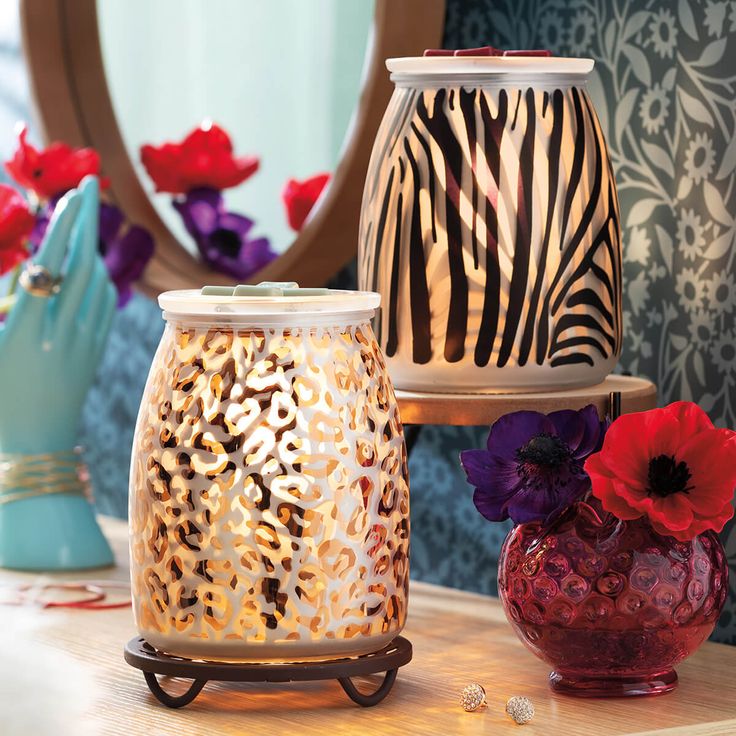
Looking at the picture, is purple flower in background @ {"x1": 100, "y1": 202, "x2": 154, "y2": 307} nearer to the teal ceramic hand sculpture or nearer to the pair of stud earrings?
the teal ceramic hand sculpture

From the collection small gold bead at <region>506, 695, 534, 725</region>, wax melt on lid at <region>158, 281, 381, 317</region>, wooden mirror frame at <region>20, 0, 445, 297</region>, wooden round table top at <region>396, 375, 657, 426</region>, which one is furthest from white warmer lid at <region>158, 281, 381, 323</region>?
wooden mirror frame at <region>20, 0, 445, 297</region>

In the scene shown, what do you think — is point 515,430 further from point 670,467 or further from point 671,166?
point 671,166

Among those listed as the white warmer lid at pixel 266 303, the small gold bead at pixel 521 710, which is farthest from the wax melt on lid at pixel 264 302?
the small gold bead at pixel 521 710

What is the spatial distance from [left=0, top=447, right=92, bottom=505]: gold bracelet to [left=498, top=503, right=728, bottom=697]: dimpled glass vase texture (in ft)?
1.54

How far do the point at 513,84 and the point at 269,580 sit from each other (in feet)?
0.99

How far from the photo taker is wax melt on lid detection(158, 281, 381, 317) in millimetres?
649

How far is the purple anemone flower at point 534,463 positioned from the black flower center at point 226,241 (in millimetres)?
510

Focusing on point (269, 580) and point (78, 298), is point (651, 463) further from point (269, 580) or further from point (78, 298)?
point (78, 298)

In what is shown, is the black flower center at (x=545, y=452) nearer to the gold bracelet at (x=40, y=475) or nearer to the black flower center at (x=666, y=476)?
the black flower center at (x=666, y=476)

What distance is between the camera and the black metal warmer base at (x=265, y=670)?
0.66m

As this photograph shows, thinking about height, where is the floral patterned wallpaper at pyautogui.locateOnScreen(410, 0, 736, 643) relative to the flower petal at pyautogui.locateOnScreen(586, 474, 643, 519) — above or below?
above

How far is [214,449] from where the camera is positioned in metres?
0.65

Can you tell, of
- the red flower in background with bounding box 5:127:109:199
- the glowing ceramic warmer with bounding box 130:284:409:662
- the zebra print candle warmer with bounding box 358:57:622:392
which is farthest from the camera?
the red flower in background with bounding box 5:127:109:199

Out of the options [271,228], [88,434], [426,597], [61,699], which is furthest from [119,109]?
[61,699]
